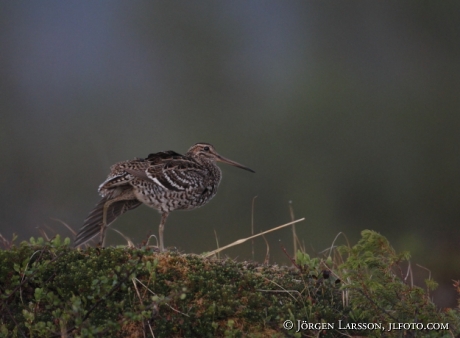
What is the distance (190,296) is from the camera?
19.1 ft

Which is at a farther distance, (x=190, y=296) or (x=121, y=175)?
(x=121, y=175)

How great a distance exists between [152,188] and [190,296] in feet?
9.46

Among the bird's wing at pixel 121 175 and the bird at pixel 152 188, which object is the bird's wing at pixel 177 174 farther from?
the bird's wing at pixel 121 175

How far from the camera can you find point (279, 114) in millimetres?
28562

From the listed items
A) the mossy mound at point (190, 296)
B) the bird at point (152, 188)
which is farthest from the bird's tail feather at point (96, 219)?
the mossy mound at point (190, 296)

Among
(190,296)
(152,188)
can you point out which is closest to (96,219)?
(152,188)

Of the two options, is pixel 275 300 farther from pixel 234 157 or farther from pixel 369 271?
pixel 234 157

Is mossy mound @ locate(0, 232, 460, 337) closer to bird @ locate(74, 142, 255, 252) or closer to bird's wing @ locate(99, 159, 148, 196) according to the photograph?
bird @ locate(74, 142, 255, 252)

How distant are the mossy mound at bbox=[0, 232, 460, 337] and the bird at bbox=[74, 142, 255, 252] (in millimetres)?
2013

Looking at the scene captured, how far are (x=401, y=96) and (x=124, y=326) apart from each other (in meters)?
25.9

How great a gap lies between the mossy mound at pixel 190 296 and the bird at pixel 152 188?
2013 millimetres

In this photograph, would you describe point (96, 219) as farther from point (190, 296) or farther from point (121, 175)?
point (190, 296)

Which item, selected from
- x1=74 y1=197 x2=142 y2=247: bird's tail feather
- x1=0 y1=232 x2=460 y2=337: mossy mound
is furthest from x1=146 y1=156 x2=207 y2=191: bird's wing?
x1=0 y1=232 x2=460 y2=337: mossy mound

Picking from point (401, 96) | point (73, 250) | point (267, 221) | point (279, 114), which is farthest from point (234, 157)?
point (73, 250)
